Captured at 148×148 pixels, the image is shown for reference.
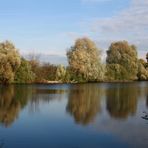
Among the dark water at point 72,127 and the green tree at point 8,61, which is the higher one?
the green tree at point 8,61

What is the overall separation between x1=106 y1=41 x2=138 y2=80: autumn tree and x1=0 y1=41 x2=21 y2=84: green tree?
20975mm

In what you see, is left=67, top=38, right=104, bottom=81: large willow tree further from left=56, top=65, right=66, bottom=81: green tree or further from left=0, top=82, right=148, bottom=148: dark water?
left=0, top=82, right=148, bottom=148: dark water

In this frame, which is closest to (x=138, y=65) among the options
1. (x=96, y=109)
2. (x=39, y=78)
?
(x=39, y=78)

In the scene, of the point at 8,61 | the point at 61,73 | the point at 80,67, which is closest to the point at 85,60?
the point at 80,67

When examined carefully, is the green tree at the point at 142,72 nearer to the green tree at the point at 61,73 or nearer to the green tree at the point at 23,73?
the green tree at the point at 61,73

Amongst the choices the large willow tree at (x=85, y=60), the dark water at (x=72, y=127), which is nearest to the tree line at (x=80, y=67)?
the large willow tree at (x=85, y=60)

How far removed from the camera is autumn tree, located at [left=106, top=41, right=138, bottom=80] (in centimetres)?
6628

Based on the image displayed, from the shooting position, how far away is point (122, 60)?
6800cm

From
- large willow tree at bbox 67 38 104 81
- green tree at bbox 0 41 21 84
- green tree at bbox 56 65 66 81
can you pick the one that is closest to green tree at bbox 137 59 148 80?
large willow tree at bbox 67 38 104 81

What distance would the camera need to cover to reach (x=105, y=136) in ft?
41.0

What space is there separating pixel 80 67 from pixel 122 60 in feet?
41.8

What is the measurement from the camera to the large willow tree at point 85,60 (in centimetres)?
5847

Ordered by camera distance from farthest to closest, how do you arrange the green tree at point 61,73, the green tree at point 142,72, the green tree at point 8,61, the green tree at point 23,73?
the green tree at point 142,72 < the green tree at point 61,73 < the green tree at point 23,73 < the green tree at point 8,61

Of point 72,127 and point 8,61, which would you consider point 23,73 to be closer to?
point 8,61
